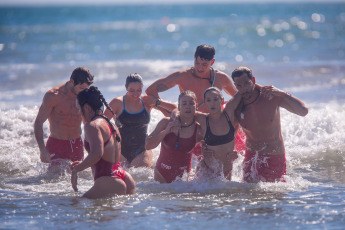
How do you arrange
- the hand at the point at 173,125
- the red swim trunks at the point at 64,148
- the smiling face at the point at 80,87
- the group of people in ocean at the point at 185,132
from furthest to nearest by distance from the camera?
the red swim trunks at the point at 64,148, the smiling face at the point at 80,87, the hand at the point at 173,125, the group of people in ocean at the point at 185,132

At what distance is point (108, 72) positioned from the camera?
2047 centimetres

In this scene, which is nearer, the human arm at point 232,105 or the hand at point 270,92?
the hand at point 270,92

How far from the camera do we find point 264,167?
22.3 feet

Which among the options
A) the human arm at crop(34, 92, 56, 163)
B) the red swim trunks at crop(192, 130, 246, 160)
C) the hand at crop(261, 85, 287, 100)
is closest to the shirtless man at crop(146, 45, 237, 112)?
the red swim trunks at crop(192, 130, 246, 160)

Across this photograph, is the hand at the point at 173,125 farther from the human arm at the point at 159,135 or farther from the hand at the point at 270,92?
the hand at the point at 270,92

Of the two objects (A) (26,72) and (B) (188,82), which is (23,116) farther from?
(A) (26,72)

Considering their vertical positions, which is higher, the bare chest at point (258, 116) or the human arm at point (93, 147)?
the bare chest at point (258, 116)

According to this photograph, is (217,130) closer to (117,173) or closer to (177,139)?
(177,139)

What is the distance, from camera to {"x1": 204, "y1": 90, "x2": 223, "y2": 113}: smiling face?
21.1 ft

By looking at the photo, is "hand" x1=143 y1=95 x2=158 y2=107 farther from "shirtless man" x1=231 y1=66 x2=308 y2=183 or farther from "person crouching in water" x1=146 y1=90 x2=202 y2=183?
"shirtless man" x1=231 y1=66 x2=308 y2=183

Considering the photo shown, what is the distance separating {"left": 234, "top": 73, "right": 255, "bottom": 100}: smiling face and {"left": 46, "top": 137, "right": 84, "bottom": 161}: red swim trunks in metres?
2.66

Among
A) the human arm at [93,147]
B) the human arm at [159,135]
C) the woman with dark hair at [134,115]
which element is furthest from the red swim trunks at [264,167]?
the human arm at [93,147]

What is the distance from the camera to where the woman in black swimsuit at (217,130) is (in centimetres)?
650

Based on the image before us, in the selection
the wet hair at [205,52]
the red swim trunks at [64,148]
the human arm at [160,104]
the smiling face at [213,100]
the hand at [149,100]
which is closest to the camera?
the smiling face at [213,100]
